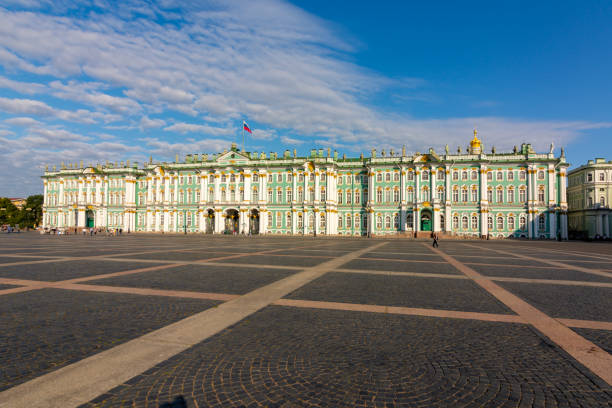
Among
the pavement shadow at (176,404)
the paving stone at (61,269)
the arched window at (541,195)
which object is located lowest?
the pavement shadow at (176,404)

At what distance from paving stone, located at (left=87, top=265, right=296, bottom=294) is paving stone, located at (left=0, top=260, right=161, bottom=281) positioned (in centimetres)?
198

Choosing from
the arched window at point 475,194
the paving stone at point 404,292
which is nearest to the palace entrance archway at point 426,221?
the arched window at point 475,194

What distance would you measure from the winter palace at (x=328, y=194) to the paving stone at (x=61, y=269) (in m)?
51.2

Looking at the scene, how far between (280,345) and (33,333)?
16.1 ft

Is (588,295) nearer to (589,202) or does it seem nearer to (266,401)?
(266,401)

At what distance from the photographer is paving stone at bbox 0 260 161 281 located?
13.2m

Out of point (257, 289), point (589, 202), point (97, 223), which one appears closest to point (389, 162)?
point (589, 202)

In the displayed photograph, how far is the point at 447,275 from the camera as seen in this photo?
14.5 m

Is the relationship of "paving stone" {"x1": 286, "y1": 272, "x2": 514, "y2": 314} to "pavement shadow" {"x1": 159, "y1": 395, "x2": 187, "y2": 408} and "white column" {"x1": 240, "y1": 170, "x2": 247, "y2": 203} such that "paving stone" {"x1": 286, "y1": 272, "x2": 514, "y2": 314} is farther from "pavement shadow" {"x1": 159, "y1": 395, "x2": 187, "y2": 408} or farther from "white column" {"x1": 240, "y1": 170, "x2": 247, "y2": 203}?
"white column" {"x1": 240, "y1": 170, "x2": 247, "y2": 203}

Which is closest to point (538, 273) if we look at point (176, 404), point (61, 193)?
point (176, 404)

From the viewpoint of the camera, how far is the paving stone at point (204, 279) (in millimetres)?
11247

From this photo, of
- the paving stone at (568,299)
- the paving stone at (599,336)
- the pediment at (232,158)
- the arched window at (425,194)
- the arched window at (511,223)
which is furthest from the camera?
the pediment at (232,158)

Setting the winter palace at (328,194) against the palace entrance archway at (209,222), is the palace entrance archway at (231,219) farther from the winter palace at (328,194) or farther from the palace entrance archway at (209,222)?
the palace entrance archway at (209,222)

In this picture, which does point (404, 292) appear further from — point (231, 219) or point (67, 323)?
point (231, 219)
